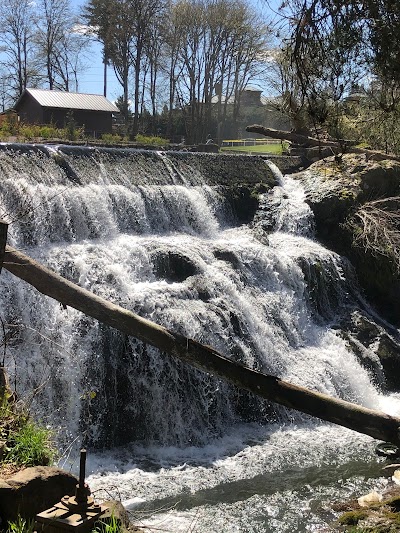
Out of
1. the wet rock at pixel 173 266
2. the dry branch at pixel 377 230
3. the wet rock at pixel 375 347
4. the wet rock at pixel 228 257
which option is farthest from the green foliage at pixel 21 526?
the dry branch at pixel 377 230

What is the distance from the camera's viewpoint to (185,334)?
10867 mm

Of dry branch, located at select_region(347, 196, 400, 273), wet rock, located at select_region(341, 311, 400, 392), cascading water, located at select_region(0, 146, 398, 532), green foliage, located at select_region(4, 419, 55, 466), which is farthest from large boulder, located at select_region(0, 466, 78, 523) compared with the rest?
dry branch, located at select_region(347, 196, 400, 273)

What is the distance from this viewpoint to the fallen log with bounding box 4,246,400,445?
169 inches

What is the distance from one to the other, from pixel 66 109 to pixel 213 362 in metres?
27.5

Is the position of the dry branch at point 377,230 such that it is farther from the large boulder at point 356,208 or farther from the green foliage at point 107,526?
the green foliage at point 107,526

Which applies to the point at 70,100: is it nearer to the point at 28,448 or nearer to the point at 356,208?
the point at 356,208

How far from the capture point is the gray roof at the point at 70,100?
29906 mm

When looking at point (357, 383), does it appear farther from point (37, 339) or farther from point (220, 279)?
point (37, 339)

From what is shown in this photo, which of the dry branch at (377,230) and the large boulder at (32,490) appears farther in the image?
the dry branch at (377,230)

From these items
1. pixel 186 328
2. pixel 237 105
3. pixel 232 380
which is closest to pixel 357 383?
pixel 186 328

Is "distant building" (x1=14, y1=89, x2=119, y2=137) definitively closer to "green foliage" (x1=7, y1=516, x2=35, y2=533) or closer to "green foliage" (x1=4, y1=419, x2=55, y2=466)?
"green foliage" (x1=4, y1=419, x2=55, y2=466)

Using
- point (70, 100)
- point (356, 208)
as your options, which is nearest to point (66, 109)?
point (70, 100)

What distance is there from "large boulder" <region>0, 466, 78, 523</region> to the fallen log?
37.1 inches

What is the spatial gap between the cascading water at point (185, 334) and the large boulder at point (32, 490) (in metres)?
1.97
